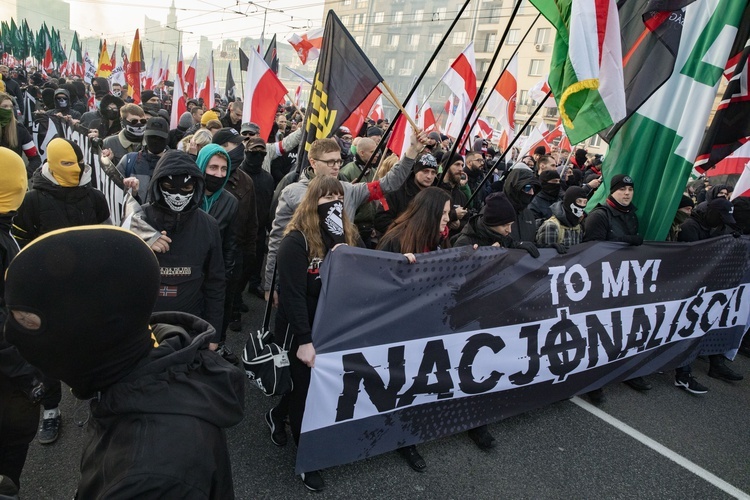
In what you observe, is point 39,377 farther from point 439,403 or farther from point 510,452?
point 510,452

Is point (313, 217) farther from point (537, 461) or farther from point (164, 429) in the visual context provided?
point (537, 461)

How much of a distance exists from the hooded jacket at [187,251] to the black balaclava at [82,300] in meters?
1.83

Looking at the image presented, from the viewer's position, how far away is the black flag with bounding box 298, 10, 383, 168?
14.4ft

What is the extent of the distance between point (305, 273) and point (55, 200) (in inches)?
75.9

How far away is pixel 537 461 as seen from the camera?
11.1 ft

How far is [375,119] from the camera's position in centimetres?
1636

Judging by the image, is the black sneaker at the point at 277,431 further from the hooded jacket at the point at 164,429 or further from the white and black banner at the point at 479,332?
the hooded jacket at the point at 164,429

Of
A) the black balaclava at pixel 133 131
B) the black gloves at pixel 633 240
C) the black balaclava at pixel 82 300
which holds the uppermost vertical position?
the black balaclava at pixel 133 131

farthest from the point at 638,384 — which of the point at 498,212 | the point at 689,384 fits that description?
the point at 498,212

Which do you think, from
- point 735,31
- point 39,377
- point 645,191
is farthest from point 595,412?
point 39,377

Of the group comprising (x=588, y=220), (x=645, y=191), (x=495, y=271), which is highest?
(x=645, y=191)

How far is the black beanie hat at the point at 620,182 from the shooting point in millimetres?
4598

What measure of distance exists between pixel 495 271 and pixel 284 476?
1.97 m

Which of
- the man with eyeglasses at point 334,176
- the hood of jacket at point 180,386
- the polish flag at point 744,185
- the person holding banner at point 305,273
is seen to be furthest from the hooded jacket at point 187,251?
the polish flag at point 744,185
